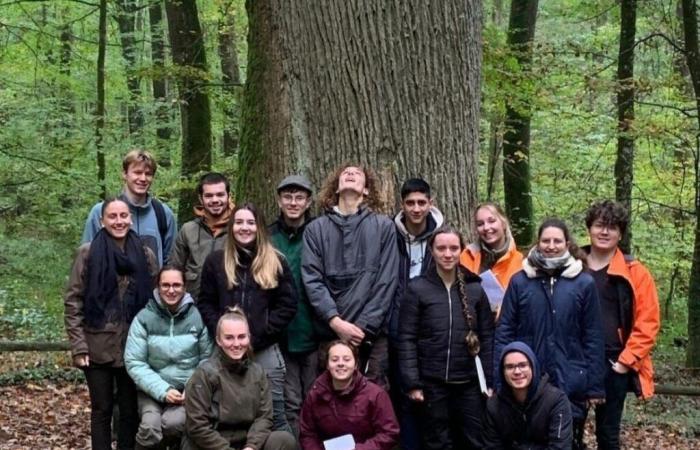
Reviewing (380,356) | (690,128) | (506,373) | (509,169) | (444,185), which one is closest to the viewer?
(506,373)

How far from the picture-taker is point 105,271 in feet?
15.7

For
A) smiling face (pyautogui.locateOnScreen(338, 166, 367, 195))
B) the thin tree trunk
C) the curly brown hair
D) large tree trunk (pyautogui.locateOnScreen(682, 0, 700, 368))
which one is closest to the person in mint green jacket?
the curly brown hair

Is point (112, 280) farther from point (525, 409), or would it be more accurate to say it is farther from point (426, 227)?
point (525, 409)

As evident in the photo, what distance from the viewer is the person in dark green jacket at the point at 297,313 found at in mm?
4840

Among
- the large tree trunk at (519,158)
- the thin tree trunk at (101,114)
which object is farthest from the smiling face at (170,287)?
the large tree trunk at (519,158)

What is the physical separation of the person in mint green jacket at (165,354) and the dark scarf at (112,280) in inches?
5.1

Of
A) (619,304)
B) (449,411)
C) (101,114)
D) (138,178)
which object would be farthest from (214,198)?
(101,114)

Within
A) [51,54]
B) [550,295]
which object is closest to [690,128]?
[550,295]

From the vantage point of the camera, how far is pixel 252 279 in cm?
469

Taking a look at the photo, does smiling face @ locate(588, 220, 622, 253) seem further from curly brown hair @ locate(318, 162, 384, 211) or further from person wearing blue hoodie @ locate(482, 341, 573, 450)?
curly brown hair @ locate(318, 162, 384, 211)

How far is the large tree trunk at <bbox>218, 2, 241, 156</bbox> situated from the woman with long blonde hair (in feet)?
27.5

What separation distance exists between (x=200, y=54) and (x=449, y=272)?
8000 millimetres

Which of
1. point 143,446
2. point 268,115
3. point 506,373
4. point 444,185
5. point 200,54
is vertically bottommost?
point 143,446

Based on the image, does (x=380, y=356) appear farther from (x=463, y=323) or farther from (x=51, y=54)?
(x=51, y=54)
